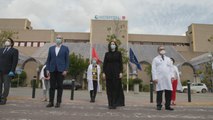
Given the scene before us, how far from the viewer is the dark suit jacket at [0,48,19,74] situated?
7494 mm

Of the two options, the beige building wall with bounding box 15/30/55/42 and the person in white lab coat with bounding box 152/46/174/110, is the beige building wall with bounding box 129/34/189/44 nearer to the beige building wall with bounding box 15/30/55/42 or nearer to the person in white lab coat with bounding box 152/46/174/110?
the beige building wall with bounding box 15/30/55/42

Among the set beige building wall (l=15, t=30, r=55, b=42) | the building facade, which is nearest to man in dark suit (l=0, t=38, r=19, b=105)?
the building facade

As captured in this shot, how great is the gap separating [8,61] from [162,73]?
15.9ft

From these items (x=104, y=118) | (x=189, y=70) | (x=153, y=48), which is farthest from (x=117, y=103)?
(x=153, y=48)

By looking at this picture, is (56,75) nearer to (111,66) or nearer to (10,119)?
(111,66)

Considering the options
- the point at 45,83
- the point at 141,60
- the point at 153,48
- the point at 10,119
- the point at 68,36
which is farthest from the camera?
the point at 68,36

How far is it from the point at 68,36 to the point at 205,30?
41.3 metres

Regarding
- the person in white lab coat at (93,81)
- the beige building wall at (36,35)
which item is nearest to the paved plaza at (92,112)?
the person in white lab coat at (93,81)

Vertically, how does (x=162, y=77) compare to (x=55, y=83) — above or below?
above

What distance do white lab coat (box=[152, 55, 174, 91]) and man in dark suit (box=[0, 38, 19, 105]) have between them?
440cm

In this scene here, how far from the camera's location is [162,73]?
25.3 feet

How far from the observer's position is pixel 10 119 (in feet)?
15.4

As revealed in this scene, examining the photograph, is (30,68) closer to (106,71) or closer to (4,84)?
(4,84)

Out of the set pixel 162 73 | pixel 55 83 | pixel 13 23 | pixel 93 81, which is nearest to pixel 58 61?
pixel 55 83
